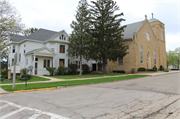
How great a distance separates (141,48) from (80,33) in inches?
668

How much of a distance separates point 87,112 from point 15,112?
8.23 ft

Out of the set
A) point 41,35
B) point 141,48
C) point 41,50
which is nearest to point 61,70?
point 41,50

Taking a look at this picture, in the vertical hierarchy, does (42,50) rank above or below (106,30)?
below

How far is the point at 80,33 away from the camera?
21266 millimetres

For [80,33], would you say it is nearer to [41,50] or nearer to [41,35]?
[41,50]

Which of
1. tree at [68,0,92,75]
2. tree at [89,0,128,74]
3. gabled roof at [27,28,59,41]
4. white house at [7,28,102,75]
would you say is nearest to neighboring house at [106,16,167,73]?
tree at [89,0,128,74]

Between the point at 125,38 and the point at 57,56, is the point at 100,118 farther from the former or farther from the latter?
the point at 125,38

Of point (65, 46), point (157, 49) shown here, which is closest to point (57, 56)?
point (65, 46)

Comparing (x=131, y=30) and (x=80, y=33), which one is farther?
(x=131, y=30)

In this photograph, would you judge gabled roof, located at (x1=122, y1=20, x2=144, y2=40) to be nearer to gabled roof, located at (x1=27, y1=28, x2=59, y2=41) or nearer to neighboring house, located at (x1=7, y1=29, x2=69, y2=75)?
neighboring house, located at (x1=7, y1=29, x2=69, y2=75)

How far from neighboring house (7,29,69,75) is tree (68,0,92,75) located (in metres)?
3.45

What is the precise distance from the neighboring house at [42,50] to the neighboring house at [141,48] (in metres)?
12.3

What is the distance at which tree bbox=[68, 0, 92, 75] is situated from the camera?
21688 millimetres

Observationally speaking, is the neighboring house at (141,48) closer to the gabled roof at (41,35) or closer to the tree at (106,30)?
the tree at (106,30)
